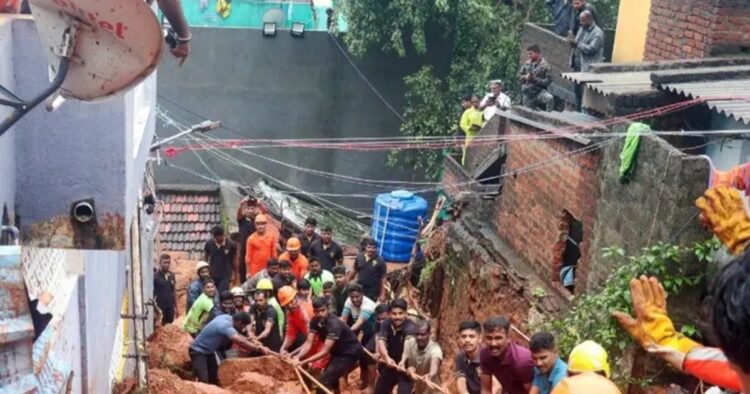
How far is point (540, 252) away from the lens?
1138 cm

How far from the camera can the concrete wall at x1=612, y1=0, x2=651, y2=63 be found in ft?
43.2

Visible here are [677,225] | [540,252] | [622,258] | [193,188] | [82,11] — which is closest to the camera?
[82,11]

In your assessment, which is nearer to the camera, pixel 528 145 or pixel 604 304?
pixel 604 304

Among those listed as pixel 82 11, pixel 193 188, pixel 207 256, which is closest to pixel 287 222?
pixel 193 188

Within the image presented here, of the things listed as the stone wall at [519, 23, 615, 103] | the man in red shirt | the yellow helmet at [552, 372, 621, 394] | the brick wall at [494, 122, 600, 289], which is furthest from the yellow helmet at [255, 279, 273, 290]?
the yellow helmet at [552, 372, 621, 394]

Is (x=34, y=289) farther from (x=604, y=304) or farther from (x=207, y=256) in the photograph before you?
(x=207, y=256)

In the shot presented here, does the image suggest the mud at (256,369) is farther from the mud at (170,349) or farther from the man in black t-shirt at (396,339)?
the man in black t-shirt at (396,339)

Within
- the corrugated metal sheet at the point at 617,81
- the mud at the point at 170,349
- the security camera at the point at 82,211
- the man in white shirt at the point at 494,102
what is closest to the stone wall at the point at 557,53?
the man in white shirt at the point at 494,102

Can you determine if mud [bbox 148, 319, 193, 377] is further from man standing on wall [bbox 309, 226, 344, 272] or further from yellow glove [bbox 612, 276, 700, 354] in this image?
yellow glove [bbox 612, 276, 700, 354]

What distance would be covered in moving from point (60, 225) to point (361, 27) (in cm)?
1530

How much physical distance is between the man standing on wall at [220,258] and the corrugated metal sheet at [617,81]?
508cm

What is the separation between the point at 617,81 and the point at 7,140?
287 inches

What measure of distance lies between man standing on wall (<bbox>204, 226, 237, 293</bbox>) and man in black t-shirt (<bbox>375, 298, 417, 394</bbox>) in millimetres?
4128

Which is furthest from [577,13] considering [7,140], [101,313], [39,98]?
[39,98]
